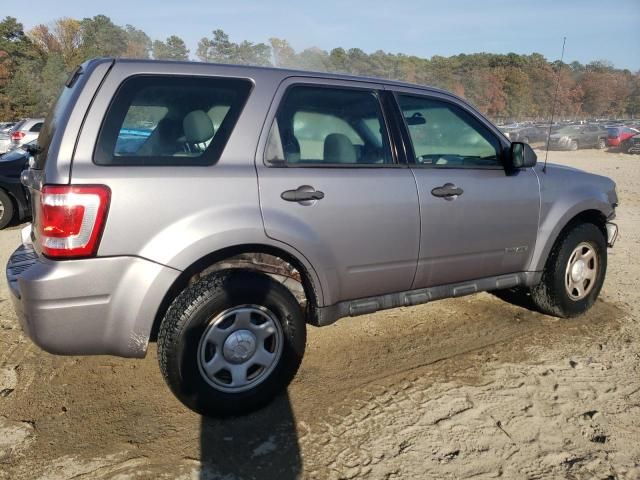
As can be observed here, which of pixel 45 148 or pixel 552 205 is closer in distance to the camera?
pixel 45 148

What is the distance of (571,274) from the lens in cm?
429

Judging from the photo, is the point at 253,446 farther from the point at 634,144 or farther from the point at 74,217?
the point at 634,144

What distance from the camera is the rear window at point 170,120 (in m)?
2.64

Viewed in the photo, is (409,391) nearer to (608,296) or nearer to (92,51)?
(608,296)

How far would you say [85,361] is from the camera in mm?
3615

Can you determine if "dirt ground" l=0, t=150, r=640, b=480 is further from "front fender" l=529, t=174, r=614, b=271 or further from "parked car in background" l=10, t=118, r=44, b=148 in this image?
"parked car in background" l=10, t=118, r=44, b=148

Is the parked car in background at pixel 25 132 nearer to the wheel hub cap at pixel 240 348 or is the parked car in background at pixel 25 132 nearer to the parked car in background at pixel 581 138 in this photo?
the wheel hub cap at pixel 240 348

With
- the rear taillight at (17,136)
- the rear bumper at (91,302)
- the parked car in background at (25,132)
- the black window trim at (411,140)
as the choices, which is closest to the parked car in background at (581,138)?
the parked car in background at (25,132)

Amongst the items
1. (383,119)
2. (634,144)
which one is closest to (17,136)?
(383,119)

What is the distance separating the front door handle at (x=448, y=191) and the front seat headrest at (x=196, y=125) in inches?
57.9

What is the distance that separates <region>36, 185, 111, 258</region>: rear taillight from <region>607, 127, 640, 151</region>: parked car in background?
29.5 meters

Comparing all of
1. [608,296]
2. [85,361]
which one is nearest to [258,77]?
[85,361]

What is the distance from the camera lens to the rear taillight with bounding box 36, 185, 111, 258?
247cm

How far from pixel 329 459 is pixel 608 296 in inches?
145
